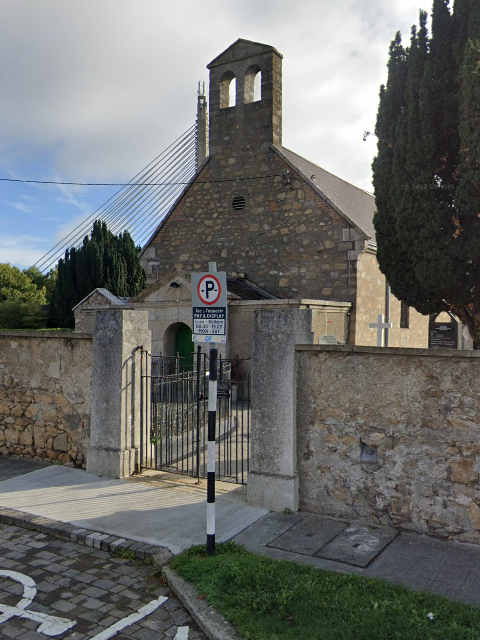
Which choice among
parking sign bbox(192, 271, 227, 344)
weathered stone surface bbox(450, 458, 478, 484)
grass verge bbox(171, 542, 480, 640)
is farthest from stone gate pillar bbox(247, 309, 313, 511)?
weathered stone surface bbox(450, 458, 478, 484)

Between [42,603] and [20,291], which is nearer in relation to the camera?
[42,603]

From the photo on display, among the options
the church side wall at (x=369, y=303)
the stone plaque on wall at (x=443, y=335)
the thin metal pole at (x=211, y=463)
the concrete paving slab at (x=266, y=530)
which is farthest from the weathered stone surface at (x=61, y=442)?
the stone plaque on wall at (x=443, y=335)

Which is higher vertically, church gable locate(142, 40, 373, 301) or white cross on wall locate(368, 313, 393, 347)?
church gable locate(142, 40, 373, 301)

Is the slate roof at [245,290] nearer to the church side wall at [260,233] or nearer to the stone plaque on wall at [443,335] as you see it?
the church side wall at [260,233]

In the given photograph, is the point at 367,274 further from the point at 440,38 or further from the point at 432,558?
the point at 432,558

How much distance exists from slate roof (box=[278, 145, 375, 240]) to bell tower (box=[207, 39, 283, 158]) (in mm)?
1091

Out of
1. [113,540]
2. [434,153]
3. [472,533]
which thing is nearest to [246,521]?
[113,540]

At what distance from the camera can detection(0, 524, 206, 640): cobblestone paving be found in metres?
4.04

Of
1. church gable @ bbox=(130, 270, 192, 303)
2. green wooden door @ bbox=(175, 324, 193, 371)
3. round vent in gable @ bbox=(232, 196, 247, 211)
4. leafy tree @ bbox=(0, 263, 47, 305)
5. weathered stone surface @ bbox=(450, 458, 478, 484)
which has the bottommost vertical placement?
weathered stone surface @ bbox=(450, 458, 478, 484)

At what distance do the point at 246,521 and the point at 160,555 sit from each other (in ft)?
3.94

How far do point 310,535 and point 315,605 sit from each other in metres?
1.58

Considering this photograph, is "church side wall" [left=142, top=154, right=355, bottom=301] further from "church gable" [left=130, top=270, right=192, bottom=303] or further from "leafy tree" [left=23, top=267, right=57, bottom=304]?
"leafy tree" [left=23, top=267, right=57, bottom=304]

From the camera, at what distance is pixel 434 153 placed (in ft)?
41.5

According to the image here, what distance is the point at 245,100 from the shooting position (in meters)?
18.6
